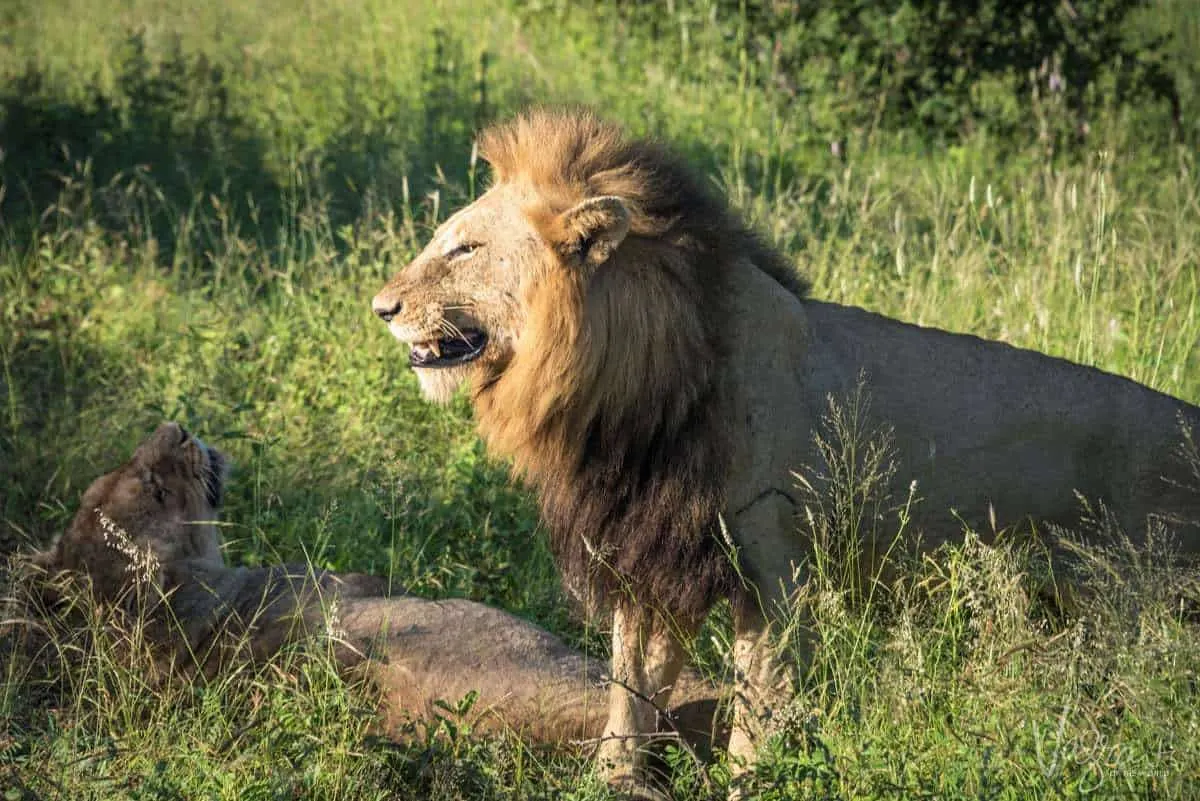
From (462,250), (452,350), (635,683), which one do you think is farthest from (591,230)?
(635,683)

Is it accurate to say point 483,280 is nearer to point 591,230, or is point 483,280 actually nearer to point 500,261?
point 500,261

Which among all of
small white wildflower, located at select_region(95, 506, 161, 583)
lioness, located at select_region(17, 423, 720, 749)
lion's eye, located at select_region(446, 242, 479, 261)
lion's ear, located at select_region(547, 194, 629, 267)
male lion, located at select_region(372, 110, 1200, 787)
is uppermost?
lion's ear, located at select_region(547, 194, 629, 267)

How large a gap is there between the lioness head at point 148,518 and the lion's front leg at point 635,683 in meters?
1.23

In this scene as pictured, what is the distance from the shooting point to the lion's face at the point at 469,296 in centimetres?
359

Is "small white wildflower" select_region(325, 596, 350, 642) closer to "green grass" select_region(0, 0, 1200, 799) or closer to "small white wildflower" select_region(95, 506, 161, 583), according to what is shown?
"green grass" select_region(0, 0, 1200, 799)

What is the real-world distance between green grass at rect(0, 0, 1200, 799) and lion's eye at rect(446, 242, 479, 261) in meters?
0.92

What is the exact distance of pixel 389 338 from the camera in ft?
20.0

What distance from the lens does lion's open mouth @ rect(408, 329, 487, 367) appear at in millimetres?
3637

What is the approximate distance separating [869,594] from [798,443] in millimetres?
484

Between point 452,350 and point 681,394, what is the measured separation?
57cm

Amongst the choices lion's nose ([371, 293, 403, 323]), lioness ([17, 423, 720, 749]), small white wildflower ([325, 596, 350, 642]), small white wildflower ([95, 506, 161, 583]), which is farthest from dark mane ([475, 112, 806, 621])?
small white wildflower ([95, 506, 161, 583])

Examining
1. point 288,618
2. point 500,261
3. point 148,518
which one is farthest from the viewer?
point 148,518

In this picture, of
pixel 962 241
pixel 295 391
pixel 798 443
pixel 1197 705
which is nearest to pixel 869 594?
pixel 798 443

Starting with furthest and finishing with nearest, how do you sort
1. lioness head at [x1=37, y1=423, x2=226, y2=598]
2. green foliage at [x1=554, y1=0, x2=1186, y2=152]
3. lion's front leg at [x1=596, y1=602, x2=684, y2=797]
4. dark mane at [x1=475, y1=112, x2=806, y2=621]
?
green foliage at [x1=554, y1=0, x2=1186, y2=152] < lioness head at [x1=37, y1=423, x2=226, y2=598] < lion's front leg at [x1=596, y1=602, x2=684, y2=797] < dark mane at [x1=475, y1=112, x2=806, y2=621]
